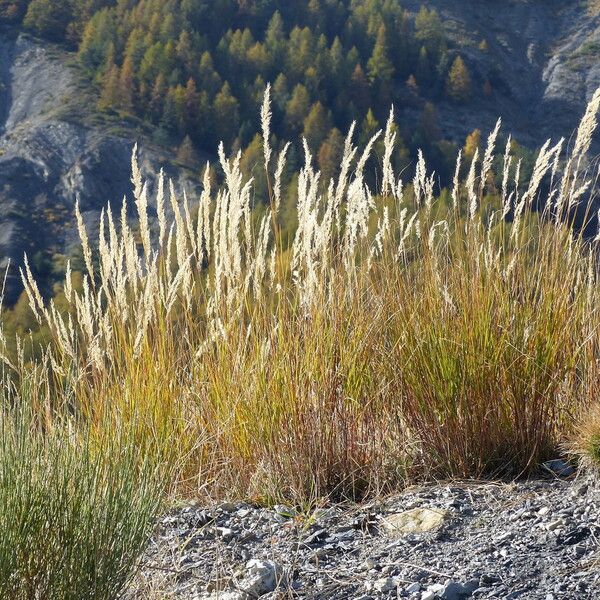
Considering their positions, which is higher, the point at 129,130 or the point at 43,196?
the point at 129,130

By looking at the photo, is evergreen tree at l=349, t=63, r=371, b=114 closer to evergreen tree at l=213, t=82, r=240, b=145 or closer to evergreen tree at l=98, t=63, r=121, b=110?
evergreen tree at l=213, t=82, r=240, b=145

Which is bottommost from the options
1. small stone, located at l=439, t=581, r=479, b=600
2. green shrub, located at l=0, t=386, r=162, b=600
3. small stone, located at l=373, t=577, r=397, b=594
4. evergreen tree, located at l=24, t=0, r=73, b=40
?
small stone, located at l=373, t=577, r=397, b=594

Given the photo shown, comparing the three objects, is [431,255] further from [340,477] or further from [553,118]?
[553,118]

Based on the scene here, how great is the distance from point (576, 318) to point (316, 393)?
0.90m

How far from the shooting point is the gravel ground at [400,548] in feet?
6.30

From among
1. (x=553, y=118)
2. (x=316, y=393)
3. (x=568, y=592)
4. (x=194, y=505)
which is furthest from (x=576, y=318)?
(x=553, y=118)

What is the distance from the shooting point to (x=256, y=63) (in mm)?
70125

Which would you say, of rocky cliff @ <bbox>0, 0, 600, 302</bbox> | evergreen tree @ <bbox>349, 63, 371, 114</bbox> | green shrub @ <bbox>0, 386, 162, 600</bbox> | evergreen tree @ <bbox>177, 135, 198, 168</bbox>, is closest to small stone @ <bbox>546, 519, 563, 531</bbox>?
green shrub @ <bbox>0, 386, 162, 600</bbox>

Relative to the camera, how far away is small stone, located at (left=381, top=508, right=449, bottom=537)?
2.27 meters

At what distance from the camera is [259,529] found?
2383mm

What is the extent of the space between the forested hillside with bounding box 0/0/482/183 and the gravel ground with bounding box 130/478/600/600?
54383 millimetres

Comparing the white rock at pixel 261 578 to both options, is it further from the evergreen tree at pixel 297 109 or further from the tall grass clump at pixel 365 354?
the evergreen tree at pixel 297 109

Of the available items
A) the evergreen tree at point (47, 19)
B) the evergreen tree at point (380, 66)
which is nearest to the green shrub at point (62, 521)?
the evergreen tree at point (380, 66)

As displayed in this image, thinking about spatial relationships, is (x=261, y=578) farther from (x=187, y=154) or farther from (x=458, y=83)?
(x=458, y=83)
